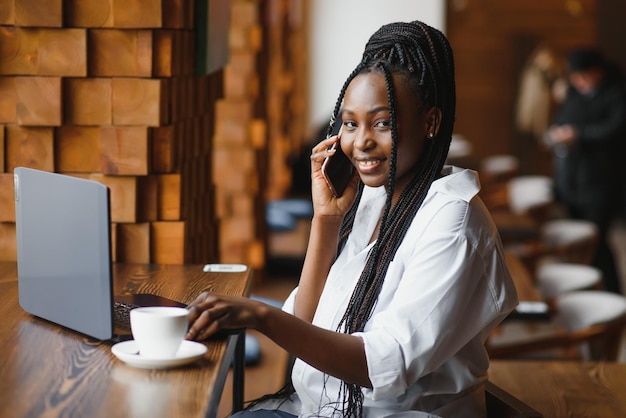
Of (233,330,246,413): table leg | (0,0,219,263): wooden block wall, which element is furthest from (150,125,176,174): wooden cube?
(233,330,246,413): table leg

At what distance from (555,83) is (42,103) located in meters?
8.27

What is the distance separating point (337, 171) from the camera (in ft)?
6.66

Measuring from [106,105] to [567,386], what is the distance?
1.38 meters

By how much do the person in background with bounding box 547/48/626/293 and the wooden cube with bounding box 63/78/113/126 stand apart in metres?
4.60

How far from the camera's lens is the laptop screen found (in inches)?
59.8

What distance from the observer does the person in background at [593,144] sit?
6.40m

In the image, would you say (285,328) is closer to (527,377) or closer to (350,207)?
(350,207)

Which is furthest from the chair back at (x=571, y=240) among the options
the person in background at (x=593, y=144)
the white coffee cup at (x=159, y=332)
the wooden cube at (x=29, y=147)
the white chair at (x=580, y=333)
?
the white coffee cup at (x=159, y=332)

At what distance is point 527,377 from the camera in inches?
101

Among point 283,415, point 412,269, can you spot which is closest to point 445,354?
point 412,269

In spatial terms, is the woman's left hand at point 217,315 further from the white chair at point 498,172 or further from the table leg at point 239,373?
the white chair at point 498,172

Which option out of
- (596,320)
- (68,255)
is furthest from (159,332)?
Result: (596,320)

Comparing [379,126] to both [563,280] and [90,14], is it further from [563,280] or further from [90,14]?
[563,280]

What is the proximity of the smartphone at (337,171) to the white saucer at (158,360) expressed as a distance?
1.98ft
